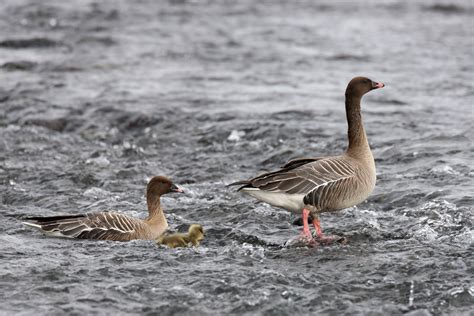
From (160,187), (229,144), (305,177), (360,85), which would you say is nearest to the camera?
(305,177)

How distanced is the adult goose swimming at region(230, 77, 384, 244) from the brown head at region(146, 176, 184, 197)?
1149 millimetres

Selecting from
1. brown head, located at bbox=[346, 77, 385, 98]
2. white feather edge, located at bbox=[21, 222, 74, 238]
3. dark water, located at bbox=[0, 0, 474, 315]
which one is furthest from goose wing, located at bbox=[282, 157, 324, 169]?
white feather edge, located at bbox=[21, 222, 74, 238]

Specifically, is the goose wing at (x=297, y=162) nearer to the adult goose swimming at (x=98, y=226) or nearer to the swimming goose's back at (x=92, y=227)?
the adult goose swimming at (x=98, y=226)

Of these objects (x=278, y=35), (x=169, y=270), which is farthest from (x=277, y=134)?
(x=278, y=35)

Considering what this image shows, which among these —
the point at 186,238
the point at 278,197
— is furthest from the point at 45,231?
the point at 278,197

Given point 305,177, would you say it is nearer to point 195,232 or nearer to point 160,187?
point 195,232

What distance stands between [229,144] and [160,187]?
16.4 ft

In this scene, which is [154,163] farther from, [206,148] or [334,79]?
[334,79]

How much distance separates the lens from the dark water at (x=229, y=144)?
8.94m

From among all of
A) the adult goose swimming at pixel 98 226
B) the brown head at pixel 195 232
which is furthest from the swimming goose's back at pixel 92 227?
the brown head at pixel 195 232

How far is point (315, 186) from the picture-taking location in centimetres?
1067

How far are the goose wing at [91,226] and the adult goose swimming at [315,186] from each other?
151 cm

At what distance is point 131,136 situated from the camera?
17.0 metres

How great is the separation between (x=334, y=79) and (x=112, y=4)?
43.3ft
